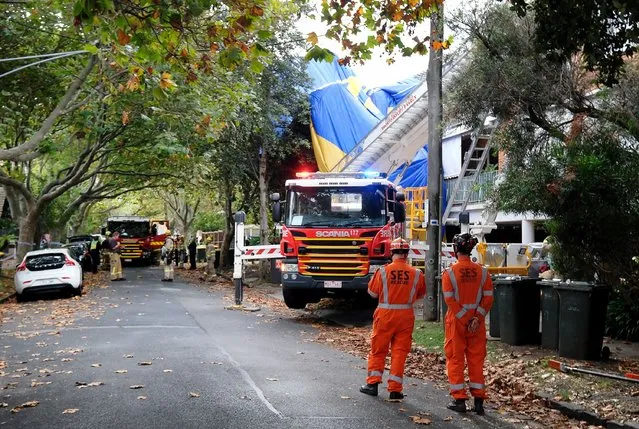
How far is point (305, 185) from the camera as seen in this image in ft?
48.6

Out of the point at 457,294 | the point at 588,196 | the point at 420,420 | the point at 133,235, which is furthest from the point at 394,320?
the point at 133,235

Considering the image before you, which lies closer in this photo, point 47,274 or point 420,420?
point 420,420

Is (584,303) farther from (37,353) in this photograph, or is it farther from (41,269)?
(41,269)

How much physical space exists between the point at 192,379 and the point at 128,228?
33.0 m

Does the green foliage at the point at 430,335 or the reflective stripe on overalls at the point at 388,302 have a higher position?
the reflective stripe on overalls at the point at 388,302

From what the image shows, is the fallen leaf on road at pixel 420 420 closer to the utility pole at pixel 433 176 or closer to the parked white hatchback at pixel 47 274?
the utility pole at pixel 433 176

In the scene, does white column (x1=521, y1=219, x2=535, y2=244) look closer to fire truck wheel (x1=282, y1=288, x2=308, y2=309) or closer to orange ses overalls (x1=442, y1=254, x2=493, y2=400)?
fire truck wheel (x1=282, y1=288, x2=308, y2=309)

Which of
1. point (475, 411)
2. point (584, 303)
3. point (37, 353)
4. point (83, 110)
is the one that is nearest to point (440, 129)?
point (584, 303)

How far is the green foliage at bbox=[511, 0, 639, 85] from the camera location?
719 centimetres

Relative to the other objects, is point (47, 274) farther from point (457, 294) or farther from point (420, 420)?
point (420, 420)

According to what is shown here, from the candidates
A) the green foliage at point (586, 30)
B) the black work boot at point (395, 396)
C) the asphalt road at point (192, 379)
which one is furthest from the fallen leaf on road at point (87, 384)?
the green foliage at point (586, 30)

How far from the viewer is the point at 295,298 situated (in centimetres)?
1535

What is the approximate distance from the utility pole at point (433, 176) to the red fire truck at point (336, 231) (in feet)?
3.85

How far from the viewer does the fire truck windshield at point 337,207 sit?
14.5 m
